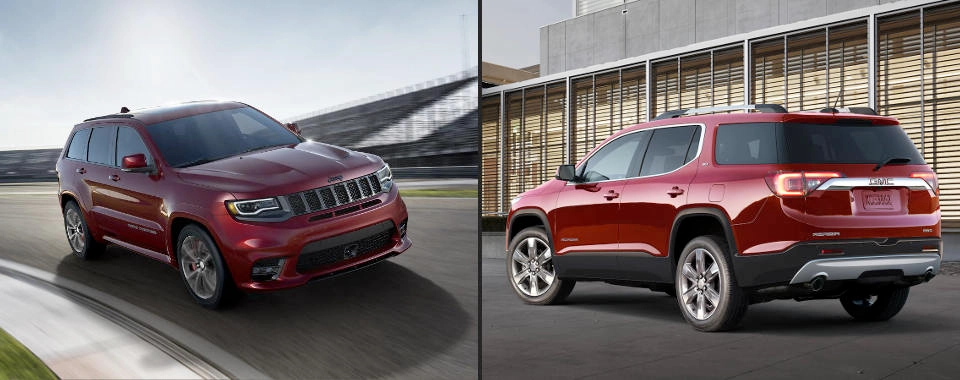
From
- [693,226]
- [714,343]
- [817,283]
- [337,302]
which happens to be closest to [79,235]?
[337,302]

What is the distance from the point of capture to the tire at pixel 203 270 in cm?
341

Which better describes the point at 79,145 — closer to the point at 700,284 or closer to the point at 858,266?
the point at 700,284

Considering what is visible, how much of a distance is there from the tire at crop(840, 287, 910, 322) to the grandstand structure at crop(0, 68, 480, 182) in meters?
5.15

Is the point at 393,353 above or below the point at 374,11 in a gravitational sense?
below

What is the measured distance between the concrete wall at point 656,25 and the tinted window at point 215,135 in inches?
621

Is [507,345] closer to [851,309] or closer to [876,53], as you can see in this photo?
[851,309]

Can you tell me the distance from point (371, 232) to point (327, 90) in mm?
628

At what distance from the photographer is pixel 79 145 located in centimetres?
349

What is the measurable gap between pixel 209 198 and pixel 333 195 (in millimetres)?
449

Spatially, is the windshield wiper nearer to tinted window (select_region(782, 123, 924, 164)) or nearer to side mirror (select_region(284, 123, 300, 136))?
tinted window (select_region(782, 123, 924, 164))

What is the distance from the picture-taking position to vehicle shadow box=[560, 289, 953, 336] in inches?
Answer: 304

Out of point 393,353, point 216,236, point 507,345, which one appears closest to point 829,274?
point 507,345

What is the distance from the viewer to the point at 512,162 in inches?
903

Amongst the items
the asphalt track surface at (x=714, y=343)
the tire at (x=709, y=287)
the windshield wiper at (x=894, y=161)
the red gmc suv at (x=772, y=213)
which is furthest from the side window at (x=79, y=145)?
the windshield wiper at (x=894, y=161)
